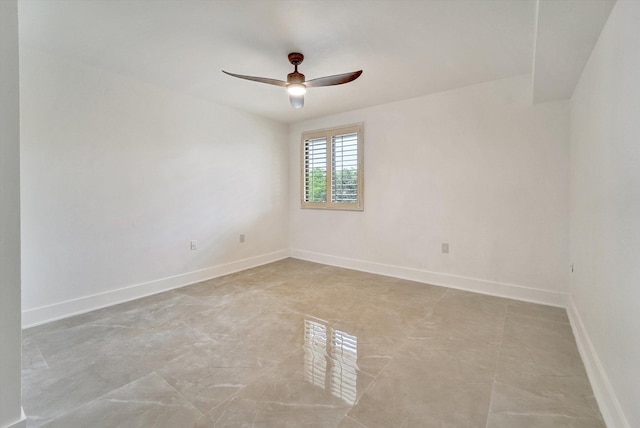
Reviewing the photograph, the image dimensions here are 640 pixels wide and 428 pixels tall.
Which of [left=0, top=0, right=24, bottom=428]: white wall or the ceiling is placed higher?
the ceiling

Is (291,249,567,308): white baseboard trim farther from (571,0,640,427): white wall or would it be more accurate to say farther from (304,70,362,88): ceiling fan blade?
(304,70,362,88): ceiling fan blade

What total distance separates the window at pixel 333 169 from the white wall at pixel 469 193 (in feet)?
0.55

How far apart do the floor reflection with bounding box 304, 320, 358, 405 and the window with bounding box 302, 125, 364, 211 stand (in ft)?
7.76

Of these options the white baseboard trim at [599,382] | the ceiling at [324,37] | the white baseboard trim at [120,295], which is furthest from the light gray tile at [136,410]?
the ceiling at [324,37]

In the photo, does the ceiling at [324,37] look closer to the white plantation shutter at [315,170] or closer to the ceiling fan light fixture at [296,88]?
the ceiling fan light fixture at [296,88]

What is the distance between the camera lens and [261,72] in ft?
9.57

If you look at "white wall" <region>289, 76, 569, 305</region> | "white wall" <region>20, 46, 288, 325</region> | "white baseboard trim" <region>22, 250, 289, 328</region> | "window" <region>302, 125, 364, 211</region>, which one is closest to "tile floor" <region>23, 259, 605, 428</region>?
"white baseboard trim" <region>22, 250, 289, 328</region>

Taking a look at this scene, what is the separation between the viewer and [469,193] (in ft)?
11.2

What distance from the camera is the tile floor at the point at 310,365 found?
147 cm

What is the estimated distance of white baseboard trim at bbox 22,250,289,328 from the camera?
8.36 ft

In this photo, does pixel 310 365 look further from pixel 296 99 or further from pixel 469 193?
pixel 469 193

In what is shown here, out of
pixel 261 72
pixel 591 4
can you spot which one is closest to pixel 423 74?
pixel 591 4

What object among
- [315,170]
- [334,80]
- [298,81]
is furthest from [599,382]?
[315,170]

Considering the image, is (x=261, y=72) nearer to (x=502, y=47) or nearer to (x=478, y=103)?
(x=502, y=47)
